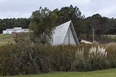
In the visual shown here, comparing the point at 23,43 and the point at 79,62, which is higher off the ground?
the point at 23,43

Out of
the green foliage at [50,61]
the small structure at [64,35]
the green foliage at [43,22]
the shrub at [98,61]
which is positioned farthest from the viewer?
the small structure at [64,35]

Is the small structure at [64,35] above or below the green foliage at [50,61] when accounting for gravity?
above

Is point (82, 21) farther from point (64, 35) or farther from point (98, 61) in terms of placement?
point (98, 61)

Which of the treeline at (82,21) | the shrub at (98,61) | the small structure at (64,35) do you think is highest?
the treeline at (82,21)

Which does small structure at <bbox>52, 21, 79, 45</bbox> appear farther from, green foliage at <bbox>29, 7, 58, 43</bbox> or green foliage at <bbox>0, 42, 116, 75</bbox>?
green foliage at <bbox>0, 42, 116, 75</bbox>

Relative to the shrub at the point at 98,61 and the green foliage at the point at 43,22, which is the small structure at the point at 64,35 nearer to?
the green foliage at the point at 43,22

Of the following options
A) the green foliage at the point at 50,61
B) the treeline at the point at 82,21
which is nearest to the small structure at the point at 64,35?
the treeline at the point at 82,21

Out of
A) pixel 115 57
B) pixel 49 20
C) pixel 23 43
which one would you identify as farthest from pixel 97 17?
pixel 23 43

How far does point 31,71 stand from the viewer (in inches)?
308

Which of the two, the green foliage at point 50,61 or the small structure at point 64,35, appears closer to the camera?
the green foliage at point 50,61

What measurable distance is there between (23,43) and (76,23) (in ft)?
90.6

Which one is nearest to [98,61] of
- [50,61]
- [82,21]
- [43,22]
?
[50,61]

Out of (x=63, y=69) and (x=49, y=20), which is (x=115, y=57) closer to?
(x=63, y=69)

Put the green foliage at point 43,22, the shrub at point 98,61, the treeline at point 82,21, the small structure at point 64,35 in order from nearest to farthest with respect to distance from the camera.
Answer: the shrub at point 98,61 → the green foliage at point 43,22 → the small structure at point 64,35 → the treeline at point 82,21
